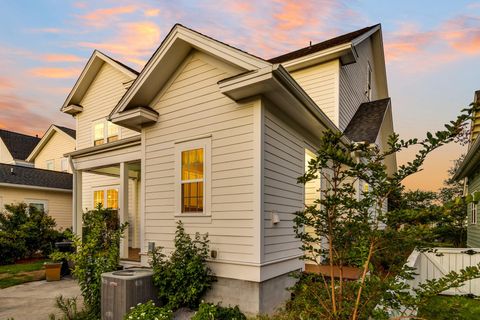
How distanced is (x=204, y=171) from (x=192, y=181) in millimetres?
413

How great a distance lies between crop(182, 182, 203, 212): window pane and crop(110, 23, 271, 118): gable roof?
7.54 feet

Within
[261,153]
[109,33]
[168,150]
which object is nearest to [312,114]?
[261,153]

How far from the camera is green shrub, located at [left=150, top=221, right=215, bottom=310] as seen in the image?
546cm

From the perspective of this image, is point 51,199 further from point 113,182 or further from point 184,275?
point 184,275

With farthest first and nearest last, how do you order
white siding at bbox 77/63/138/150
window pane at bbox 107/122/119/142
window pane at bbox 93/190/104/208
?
window pane at bbox 93/190/104/208, white siding at bbox 77/63/138/150, window pane at bbox 107/122/119/142

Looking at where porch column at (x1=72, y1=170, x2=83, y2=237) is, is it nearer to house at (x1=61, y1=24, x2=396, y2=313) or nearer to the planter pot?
the planter pot

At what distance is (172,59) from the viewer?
21.4 ft

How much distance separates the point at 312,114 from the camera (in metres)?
6.61

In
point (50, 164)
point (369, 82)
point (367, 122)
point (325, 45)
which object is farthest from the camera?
point (50, 164)

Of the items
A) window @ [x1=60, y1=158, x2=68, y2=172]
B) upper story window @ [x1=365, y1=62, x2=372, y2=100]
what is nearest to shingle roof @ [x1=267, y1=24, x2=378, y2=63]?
upper story window @ [x1=365, y1=62, x2=372, y2=100]

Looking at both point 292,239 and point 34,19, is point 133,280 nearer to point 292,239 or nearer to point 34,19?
point 292,239

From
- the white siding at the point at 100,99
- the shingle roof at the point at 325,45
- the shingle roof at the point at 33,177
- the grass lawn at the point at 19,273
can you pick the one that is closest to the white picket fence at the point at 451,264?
the shingle roof at the point at 325,45

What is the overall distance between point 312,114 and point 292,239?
109 inches

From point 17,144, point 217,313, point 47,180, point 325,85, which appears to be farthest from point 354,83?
point 17,144
